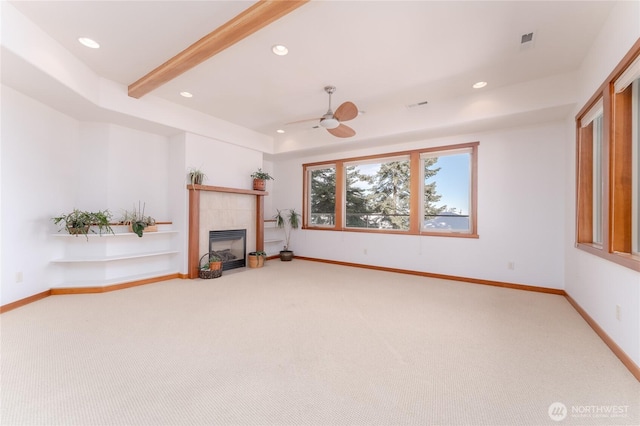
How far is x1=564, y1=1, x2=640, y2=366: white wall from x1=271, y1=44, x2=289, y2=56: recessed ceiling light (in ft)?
9.38

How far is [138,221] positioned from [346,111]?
3512 mm

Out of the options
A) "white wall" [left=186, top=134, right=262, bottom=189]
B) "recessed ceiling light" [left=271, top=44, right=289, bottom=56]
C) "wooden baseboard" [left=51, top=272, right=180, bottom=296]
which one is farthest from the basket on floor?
"recessed ceiling light" [left=271, top=44, right=289, bottom=56]

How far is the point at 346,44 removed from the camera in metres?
2.83

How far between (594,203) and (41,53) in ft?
20.3

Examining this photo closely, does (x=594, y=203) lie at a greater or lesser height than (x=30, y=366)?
greater

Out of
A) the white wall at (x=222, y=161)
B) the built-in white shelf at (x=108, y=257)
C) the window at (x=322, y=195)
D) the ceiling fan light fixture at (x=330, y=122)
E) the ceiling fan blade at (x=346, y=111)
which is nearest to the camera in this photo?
the ceiling fan blade at (x=346, y=111)

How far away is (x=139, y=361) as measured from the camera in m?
2.03

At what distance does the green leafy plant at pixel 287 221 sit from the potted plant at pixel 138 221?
2748 millimetres

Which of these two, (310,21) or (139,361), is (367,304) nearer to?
(139,361)

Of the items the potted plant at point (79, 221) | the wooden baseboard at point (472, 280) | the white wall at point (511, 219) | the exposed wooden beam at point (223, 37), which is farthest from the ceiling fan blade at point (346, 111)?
the potted plant at point (79, 221)

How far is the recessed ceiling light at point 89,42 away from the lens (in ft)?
9.27

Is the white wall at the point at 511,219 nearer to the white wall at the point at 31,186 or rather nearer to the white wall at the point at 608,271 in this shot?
the white wall at the point at 608,271

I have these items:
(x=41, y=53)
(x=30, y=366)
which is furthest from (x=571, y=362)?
(x=41, y=53)

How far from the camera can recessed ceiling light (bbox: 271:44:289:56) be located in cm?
287
